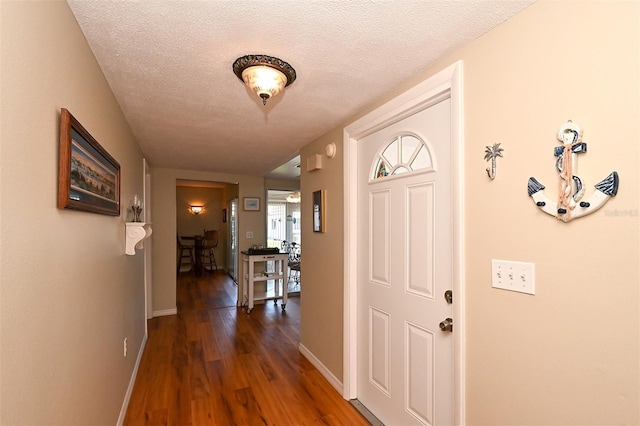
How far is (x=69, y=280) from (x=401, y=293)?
1.69 m

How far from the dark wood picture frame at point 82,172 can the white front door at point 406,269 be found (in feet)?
5.34

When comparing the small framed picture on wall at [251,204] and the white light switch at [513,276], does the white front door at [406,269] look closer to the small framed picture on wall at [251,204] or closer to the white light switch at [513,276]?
the white light switch at [513,276]

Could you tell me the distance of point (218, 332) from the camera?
3.69 meters

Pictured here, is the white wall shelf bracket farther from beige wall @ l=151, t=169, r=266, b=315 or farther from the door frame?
beige wall @ l=151, t=169, r=266, b=315

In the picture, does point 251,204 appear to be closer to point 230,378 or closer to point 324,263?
point 324,263

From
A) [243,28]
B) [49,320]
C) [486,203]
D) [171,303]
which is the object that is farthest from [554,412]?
[171,303]

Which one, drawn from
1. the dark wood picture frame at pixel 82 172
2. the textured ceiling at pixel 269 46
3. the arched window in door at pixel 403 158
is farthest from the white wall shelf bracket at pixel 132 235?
the arched window in door at pixel 403 158

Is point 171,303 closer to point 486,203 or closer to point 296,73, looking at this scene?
point 296,73

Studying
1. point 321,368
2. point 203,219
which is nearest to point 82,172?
point 321,368

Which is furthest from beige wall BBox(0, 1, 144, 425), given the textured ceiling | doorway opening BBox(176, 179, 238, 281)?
doorway opening BBox(176, 179, 238, 281)

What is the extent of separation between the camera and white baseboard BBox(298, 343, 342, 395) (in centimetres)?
241

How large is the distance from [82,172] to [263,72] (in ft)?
3.00

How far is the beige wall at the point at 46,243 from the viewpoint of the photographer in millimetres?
724

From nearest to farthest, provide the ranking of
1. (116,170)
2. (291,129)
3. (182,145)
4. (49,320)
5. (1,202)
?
(1,202) < (49,320) < (116,170) < (291,129) < (182,145)
